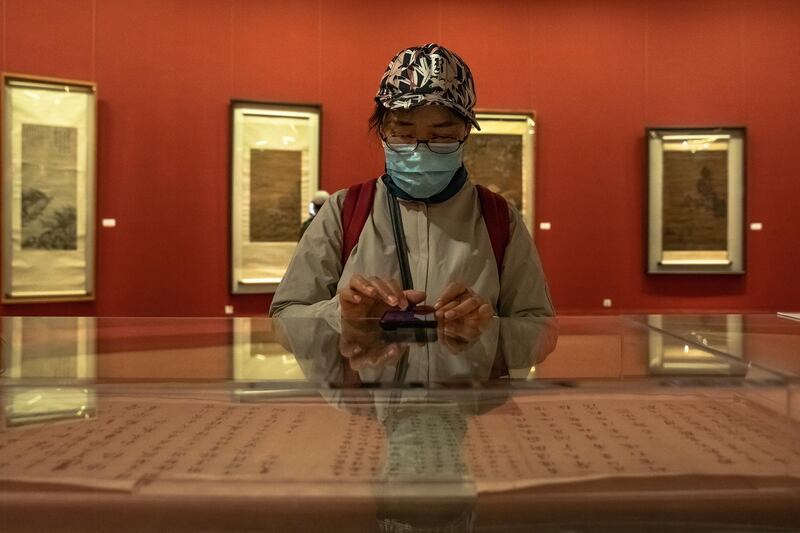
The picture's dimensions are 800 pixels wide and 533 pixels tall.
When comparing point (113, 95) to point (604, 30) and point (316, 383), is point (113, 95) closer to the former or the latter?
point (604, 30)

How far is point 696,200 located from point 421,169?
186 inches

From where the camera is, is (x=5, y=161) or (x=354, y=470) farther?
(x=5, y=161)

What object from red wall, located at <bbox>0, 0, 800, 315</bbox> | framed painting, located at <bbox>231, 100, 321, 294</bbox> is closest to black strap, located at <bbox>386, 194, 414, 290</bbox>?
framed painting, located at <bbox>231, 100, 321, 294</bbox>

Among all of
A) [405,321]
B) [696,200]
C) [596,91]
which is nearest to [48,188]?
[596,91]

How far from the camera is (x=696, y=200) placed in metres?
6.00

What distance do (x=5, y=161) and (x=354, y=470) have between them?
16.9 feet

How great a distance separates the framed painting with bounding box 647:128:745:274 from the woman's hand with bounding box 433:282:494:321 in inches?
193

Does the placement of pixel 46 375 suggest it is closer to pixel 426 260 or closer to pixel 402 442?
pixel 402 442

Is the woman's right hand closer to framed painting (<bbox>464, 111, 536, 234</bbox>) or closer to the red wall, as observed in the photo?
the red wall

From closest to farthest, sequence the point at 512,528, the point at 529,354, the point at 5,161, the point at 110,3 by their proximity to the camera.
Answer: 1. the point at 512,528
2. the point at 529,354
3. the point at 5,161
4. the point at 110,3

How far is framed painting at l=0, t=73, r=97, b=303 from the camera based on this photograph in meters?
4.97

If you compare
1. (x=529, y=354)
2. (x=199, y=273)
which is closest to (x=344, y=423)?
(x=529, y=354)

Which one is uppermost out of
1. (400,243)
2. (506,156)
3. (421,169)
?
(506,156)

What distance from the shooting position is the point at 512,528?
0.62 m
